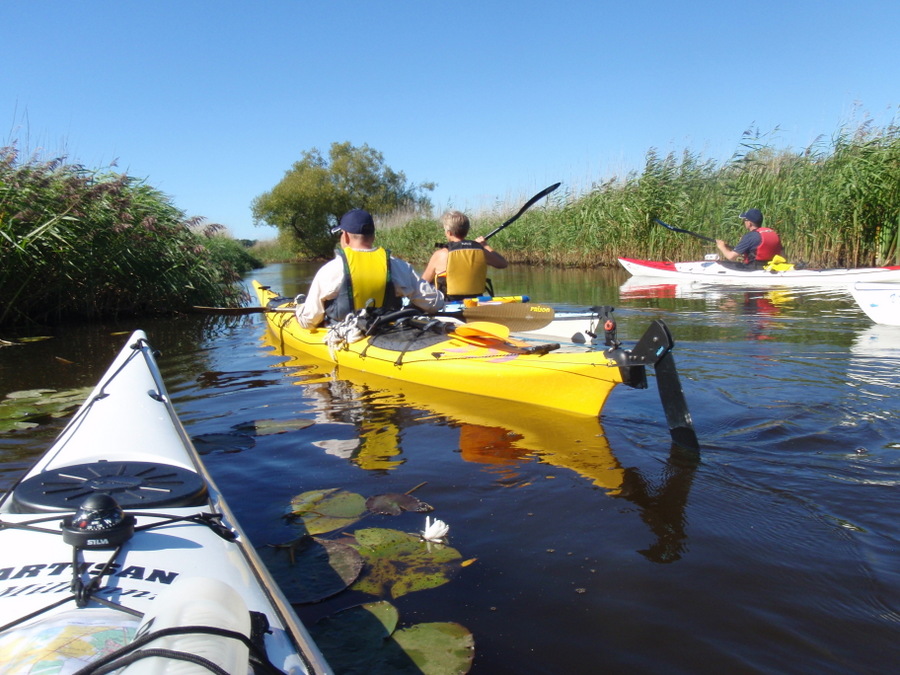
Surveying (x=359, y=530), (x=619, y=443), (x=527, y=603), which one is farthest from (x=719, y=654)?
(x=619, y=443)

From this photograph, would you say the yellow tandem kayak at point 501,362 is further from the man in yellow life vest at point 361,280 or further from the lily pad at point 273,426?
the lily pad at point 273,426

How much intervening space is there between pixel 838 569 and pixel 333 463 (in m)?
2.47

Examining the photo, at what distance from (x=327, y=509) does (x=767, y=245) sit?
1037 cm

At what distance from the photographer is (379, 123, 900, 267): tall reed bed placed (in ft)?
35.4

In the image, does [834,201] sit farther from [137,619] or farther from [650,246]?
[137,619]

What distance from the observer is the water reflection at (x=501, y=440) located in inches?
122

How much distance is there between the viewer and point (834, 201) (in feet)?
36.7

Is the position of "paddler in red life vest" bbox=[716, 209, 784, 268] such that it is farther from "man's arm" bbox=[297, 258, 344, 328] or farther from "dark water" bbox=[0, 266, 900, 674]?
"man's arm" bbox=[297, 258, 344, 328]

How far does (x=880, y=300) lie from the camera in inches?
274

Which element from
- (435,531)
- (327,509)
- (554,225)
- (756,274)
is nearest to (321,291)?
(327,509)

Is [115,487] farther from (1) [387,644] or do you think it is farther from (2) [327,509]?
(2) [327,509]

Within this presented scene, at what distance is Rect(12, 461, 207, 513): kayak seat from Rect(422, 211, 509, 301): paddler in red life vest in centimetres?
454

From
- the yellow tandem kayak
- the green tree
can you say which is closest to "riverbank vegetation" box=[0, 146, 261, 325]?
the yellow tandem kayak

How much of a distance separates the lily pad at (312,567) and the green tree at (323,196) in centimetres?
4111
